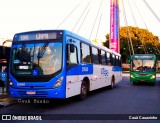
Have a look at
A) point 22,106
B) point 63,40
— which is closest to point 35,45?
point 63,40

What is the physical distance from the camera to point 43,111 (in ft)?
33.2

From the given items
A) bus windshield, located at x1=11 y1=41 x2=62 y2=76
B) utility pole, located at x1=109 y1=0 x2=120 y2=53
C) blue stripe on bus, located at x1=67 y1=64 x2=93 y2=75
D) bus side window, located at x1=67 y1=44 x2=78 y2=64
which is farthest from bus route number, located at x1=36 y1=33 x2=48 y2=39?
utility pole, located at x1=109 y1=0 x2=120 y2=53

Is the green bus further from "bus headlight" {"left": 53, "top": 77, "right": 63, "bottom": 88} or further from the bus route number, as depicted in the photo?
"bus headlight" {"left": 53, "top": 77, "right": 63, "bottom": 88}

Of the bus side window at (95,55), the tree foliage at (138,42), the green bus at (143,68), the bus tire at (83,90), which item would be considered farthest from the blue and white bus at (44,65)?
the tree foliage at (138,42)

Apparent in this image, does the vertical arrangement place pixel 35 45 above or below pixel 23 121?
above

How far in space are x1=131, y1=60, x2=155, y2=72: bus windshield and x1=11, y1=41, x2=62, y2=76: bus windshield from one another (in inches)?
563

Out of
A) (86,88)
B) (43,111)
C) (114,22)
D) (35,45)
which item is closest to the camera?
(43,111)

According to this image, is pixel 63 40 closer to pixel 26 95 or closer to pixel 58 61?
pixel 58 61

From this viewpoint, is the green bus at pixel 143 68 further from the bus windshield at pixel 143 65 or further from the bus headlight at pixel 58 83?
the bus headlight at pixel 58 83

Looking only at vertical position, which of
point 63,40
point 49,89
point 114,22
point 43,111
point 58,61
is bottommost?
point 43,111

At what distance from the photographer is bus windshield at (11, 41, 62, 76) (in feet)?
34.5

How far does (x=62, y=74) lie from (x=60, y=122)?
2.72 m

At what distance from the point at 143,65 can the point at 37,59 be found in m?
14.9

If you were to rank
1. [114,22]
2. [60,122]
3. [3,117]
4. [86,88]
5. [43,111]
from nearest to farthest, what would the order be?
[60,122], [3,117], [43,111], [86,88], [114,22]
